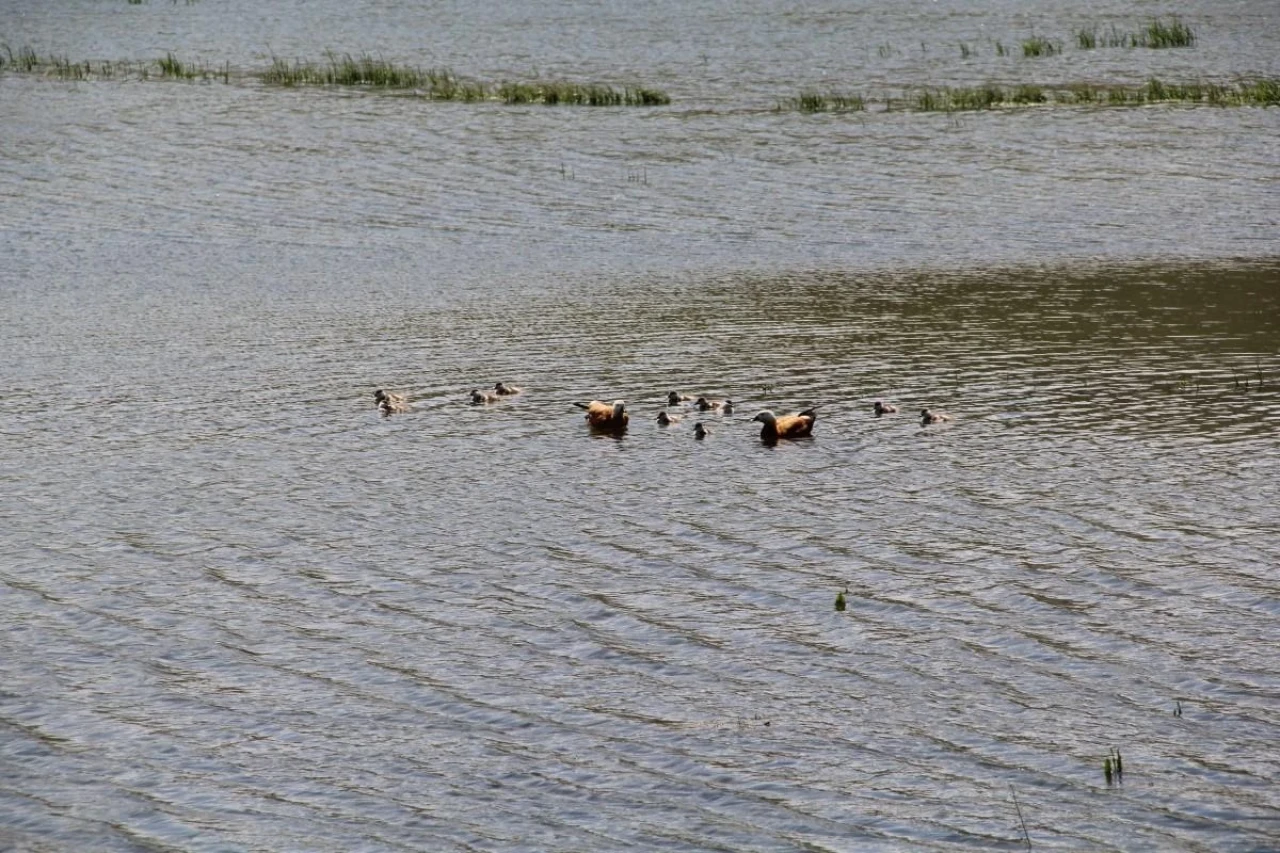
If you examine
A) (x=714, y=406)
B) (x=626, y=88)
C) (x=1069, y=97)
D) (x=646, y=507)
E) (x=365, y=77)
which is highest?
(x=365, y=77)

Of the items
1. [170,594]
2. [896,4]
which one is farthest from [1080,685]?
[896,4]

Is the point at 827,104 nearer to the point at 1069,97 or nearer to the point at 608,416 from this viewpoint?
the point at 1069,97

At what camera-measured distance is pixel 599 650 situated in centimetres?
1503

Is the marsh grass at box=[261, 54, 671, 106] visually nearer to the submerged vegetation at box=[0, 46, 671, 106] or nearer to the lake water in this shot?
the submerged vegetation at box=[0, 46, 671, 106]

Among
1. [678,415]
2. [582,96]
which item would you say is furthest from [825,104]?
[678,415]

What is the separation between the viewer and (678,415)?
75.8 ft

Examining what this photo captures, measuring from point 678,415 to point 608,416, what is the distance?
114 cm

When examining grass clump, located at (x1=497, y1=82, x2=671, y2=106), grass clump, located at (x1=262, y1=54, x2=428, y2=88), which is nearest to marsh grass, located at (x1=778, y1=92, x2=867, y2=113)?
grass clump, located at (x1=497, y1=82, x2=671, y2=106)

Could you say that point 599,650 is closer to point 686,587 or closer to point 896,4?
point 686,587

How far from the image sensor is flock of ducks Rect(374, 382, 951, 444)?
71.5 feet

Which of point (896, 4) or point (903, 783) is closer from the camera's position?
point (903, 783)

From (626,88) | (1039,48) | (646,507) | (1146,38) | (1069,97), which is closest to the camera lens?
(646,507)

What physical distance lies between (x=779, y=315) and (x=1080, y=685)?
16.5 metres

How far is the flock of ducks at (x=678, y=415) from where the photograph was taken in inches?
858
